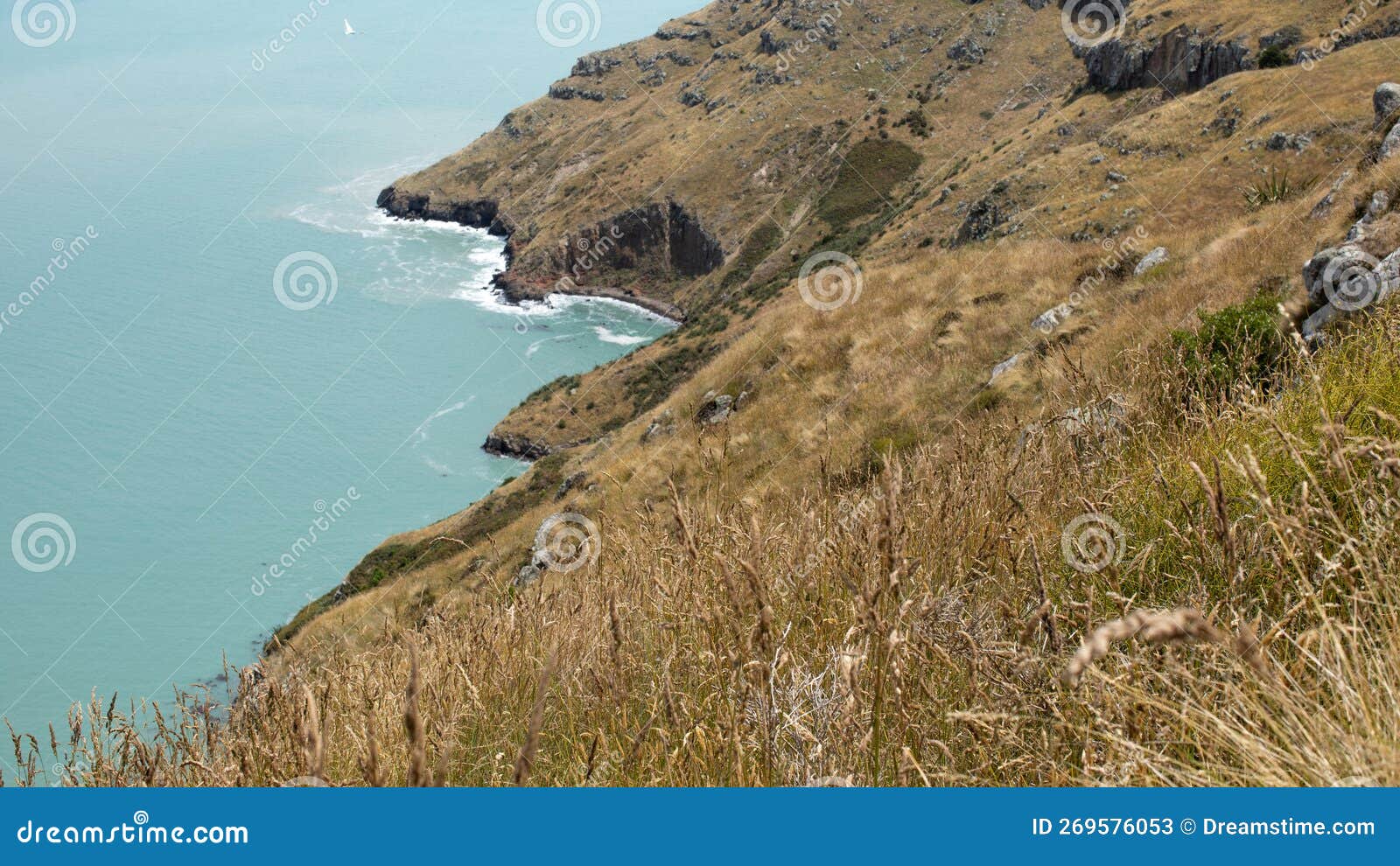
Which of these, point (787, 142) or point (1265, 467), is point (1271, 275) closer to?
point (1265, 467)

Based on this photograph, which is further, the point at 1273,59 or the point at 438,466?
the point at 438,466

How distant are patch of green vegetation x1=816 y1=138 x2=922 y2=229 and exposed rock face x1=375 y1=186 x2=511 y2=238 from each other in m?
72.5

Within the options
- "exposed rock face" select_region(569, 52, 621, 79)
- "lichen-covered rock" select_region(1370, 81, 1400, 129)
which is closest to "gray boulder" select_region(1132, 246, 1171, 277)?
"lichen-covered rock" select_region(1370, 81, 1400, 129)

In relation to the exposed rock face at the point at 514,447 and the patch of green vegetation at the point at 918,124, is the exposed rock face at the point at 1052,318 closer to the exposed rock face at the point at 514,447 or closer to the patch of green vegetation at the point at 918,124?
the exposed rock face at the point at 514,447

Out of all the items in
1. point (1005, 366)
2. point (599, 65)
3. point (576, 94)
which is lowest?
point (1005, 366)

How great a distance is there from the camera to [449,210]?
176 metres

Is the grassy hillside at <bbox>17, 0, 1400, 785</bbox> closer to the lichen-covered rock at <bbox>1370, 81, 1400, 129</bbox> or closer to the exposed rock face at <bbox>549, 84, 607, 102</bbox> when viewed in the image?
the lichen-covered rock at <bbox>1370, 81, 1400, 129</bbox>

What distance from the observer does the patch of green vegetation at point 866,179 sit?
11050 centimetres

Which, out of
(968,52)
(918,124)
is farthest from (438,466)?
(968,52)

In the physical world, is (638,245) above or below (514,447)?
above

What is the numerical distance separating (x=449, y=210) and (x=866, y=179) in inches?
3798

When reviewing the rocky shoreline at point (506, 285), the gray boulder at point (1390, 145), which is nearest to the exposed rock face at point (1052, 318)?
the gray boulder at point (1390, 145)

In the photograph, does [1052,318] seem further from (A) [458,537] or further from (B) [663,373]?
(B) [663,373]

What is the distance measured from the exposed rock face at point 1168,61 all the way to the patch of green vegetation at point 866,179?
36211mm
